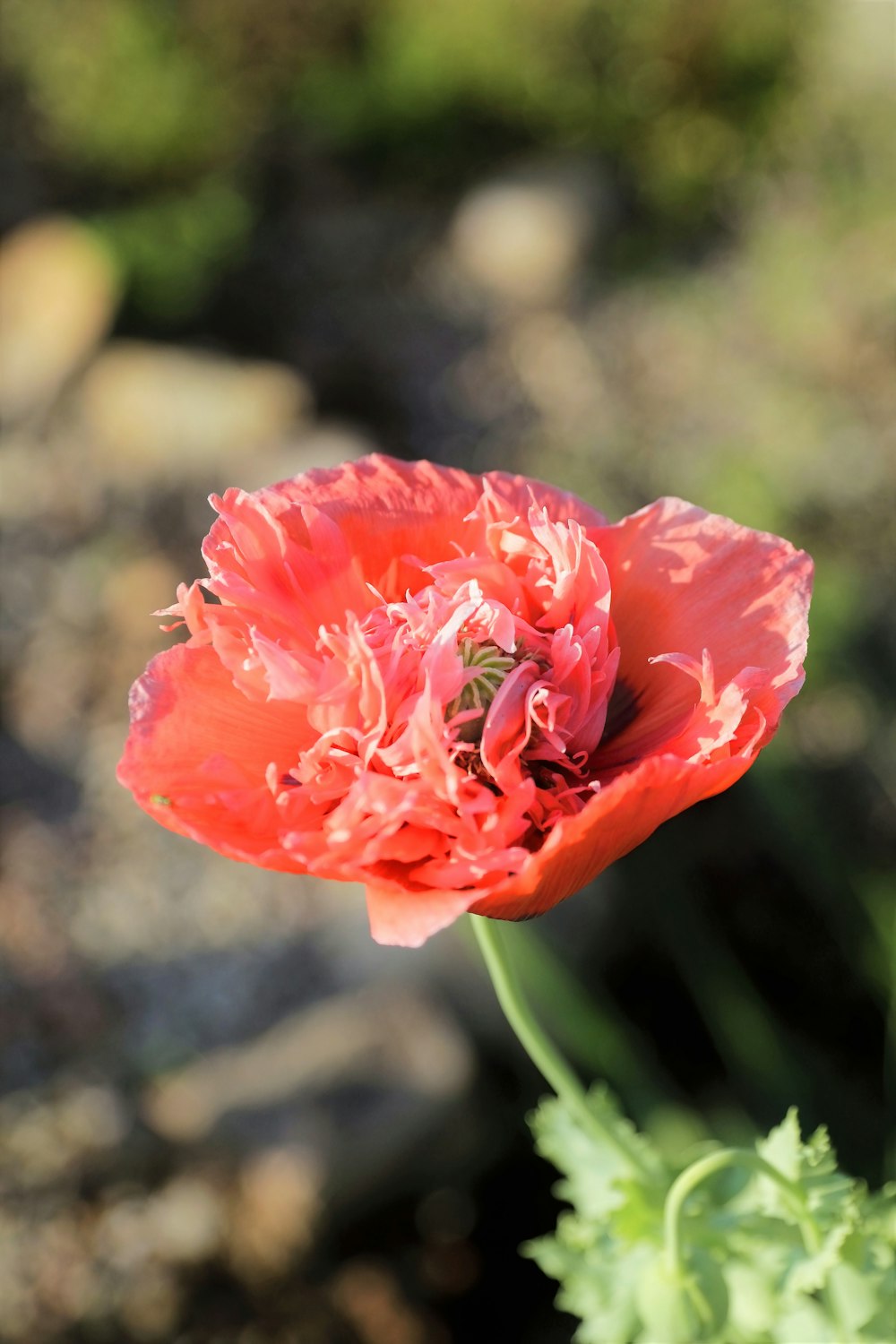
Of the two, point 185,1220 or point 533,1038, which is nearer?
point 533,1038

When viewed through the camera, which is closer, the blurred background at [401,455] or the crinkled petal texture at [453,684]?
the crinkled petal texture at [453,684]

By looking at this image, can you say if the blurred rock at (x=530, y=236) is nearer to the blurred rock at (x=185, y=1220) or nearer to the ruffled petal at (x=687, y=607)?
the blurred rock at (x=185, y=1220)

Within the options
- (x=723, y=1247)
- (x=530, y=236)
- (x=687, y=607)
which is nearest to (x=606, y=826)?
(x=687, y=607)

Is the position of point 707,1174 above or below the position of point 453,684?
below

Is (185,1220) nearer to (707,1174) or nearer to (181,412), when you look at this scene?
(707,1174)

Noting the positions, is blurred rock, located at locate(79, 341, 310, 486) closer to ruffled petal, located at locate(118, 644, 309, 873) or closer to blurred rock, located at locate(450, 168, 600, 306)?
blurred rock, located at locate(450, 168, 600, 306)

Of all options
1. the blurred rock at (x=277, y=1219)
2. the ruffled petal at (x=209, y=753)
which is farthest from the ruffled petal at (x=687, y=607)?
the blurred rock at (x=277, y=1219)

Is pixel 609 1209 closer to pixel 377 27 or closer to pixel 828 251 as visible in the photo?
pixel 828 251
